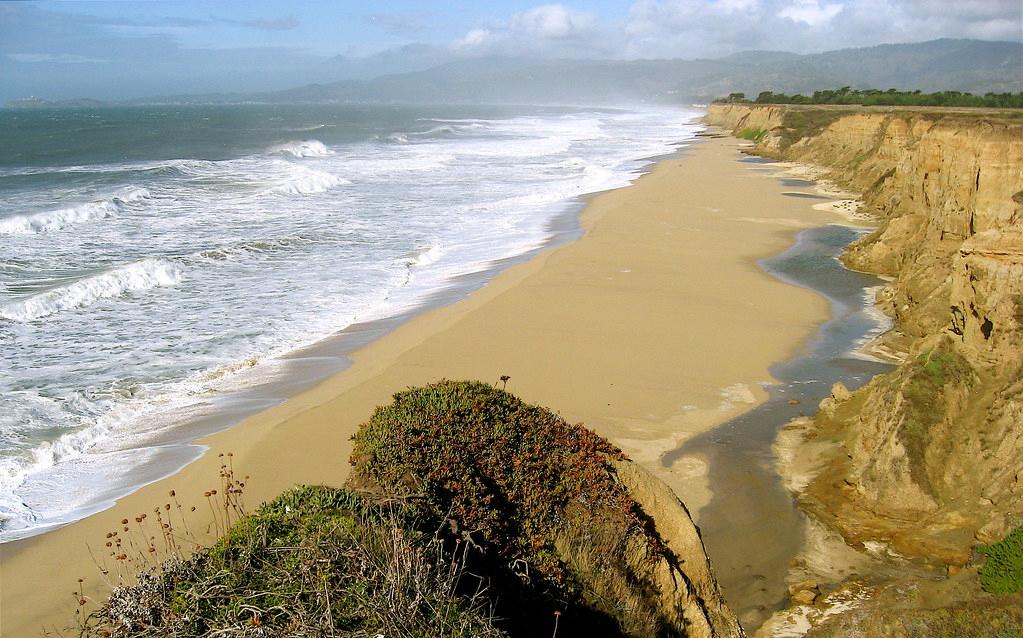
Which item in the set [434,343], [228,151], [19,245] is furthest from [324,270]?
[228,151]

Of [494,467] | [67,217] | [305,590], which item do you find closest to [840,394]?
[494,467]

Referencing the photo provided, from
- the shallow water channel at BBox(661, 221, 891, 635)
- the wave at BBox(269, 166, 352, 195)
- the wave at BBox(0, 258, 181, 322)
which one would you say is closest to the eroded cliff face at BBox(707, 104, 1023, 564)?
the shallow water channel at BBox(661, 221, 891, 635)

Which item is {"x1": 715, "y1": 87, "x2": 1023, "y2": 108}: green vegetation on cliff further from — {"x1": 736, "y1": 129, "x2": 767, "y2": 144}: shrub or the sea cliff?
the sea cliff

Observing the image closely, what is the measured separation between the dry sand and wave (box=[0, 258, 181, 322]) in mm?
7910

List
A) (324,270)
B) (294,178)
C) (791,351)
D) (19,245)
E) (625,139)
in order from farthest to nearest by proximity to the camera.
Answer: (625,139), (294,178), (19,245), (324,270), (791,351)

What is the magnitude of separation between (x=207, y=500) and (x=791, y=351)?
993 centimetres

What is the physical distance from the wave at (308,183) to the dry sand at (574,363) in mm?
17454

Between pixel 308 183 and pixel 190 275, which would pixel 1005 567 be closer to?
pixel 190 275

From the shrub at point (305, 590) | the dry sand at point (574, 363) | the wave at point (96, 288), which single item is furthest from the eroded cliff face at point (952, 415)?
the wave at point (96, 288)

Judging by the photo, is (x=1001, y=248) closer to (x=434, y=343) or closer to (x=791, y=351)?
(x=791, y=351)

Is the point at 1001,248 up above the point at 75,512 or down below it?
above

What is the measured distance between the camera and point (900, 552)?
741 centimetres

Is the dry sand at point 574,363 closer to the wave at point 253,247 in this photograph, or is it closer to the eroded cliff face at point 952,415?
the eroded cliff face at point 952,415

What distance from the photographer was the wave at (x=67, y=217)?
2642 cm
